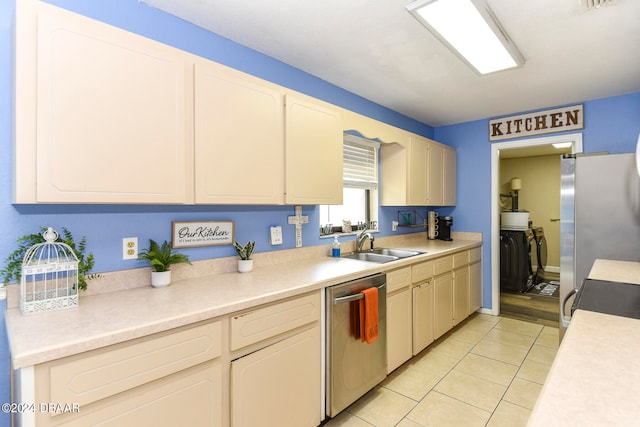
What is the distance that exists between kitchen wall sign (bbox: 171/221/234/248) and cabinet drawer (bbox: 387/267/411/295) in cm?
119

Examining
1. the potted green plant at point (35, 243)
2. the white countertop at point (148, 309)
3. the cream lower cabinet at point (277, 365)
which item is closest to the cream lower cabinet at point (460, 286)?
the white countertop at point (148, 309)

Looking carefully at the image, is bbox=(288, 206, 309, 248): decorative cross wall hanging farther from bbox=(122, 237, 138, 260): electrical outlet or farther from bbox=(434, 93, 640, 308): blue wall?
bbox=(434, 93, 640, 308): blue wall

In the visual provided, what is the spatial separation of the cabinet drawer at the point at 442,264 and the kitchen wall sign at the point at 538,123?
1.75 m

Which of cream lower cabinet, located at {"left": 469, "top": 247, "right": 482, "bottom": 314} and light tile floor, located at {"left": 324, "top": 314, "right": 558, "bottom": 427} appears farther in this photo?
cream lower cabinet, located at {"left": 469, "top": 247, "right": 482, "bottom": 314}

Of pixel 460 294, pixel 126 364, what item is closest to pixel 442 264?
pixel 460 294

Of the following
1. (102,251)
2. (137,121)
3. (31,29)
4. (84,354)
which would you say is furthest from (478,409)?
(31,29)

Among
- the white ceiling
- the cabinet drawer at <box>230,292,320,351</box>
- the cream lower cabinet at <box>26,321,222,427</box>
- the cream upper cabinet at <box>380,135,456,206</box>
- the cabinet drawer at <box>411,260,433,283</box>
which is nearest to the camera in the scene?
the cream lower cabinet at <box>26,321,222,427</box>

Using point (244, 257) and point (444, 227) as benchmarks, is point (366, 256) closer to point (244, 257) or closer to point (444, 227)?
point (244, 257)

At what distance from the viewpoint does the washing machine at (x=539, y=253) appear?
226 inches

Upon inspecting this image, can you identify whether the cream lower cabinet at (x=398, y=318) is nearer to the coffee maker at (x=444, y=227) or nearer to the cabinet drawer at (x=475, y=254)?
the cabinet drawer at (x=475, y=254)

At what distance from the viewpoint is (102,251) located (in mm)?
1594

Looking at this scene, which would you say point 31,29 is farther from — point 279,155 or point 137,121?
point 279,155

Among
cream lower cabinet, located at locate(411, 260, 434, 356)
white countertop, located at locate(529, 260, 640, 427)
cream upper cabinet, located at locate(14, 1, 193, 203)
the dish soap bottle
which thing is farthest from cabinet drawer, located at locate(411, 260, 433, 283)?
cream upper cabinet, located at locate(14, 1, 193, 203)

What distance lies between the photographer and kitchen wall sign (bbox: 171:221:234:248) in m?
1.85
